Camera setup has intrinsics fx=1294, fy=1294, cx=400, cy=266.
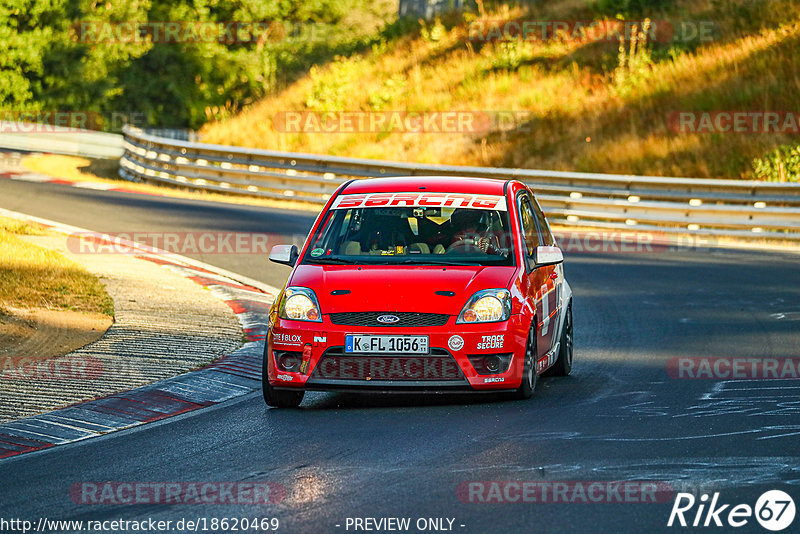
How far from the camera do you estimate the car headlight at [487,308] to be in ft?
29.6

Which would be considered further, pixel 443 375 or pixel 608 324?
pixel 608 324

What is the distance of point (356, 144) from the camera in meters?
35.1

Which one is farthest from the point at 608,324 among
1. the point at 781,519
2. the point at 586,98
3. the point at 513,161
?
the point at 586,98

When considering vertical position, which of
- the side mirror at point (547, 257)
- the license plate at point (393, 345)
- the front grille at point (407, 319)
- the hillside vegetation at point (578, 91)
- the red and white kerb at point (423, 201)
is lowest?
the license plate at point (393, 345)

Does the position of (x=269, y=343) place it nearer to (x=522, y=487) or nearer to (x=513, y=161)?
(x=522, y=487)

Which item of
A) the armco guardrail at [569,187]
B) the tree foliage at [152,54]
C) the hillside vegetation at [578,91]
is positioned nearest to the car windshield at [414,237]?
the armco guardrail at [569,187]

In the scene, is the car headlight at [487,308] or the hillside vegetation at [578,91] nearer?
the car headlight at [487,308]

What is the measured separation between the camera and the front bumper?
29.2ft

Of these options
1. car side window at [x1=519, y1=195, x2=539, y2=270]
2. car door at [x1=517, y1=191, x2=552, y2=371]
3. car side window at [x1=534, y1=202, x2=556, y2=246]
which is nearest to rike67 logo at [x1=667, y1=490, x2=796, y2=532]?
car door at [x1=517, y1=191, x2=552, y2=371]

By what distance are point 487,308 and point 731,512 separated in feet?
10.7

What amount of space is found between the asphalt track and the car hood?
0.75 m

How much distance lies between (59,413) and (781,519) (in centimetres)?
520

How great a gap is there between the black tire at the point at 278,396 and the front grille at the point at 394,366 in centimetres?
52

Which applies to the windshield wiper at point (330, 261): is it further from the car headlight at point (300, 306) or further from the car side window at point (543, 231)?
the car side window at point (543, 231)
